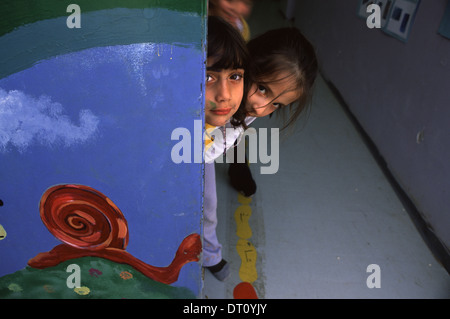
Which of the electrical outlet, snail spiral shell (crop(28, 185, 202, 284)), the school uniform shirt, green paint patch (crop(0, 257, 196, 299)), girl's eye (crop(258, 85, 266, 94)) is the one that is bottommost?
green paint patch (crop(0, 257, 196, 299))

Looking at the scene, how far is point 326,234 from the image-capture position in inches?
59.6

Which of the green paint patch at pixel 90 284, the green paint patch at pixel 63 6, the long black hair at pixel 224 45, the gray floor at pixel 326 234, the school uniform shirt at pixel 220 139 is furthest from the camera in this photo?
the gray floor at pixel 326 234

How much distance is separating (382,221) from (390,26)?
1.32 metres

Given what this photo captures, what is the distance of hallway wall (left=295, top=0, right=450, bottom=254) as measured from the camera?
1525 millimetres

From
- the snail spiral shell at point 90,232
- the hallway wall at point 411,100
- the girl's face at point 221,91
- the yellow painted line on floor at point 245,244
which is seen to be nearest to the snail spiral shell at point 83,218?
the snail spiral shell at point 90,232

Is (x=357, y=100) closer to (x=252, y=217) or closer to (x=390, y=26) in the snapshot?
(x=390, y=26)

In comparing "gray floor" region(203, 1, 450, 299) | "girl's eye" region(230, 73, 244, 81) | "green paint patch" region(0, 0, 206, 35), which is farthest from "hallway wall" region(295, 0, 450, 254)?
"green paint patch" region(0, 0, 206, 35)

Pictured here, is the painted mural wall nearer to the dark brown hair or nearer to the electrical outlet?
the dark brown hair

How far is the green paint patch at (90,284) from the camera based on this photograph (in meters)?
0.91

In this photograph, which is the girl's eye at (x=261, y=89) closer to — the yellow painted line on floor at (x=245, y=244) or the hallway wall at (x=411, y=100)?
the yellow painted line on floor at (x=245, y=244)

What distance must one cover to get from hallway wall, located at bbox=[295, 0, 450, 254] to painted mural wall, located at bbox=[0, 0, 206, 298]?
129 cm

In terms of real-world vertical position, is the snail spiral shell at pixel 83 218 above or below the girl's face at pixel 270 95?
below

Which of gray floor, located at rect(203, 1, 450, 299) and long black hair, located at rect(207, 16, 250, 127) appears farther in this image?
gray floor, located at rect(203, 1, 450, 299)

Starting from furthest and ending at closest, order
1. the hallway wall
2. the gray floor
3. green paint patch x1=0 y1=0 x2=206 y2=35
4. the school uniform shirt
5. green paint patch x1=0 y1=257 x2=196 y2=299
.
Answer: the hallway wall → the gray floor → the school uniform shirt → green paint patch x1=0 y1=257 x2=196 y2=299 → green paint patch x1=0 y1=0 x2=206 y2=35
